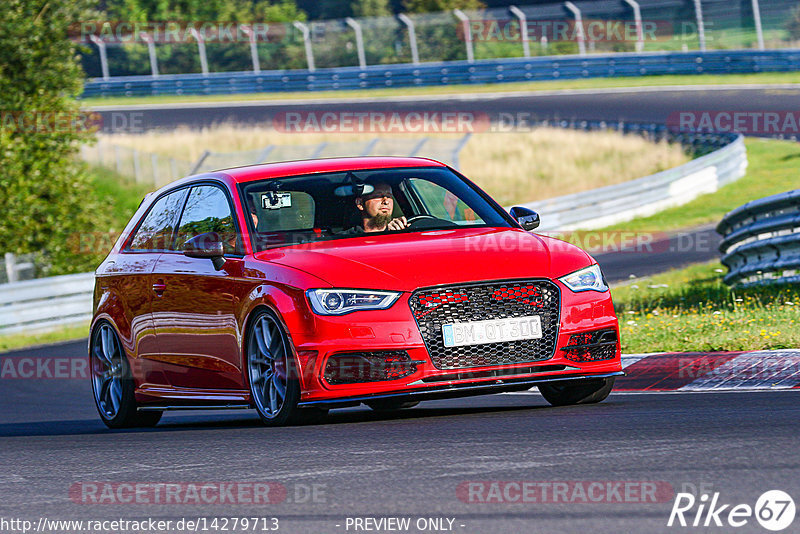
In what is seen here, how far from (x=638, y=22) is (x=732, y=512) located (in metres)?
41.4

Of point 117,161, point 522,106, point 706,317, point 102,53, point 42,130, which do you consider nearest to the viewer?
point 706,317

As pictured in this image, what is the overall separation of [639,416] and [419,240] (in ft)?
5.51

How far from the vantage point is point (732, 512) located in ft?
15.5

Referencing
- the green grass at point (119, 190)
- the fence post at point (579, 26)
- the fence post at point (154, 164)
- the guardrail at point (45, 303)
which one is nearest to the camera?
the guardrail at point (45, 303)

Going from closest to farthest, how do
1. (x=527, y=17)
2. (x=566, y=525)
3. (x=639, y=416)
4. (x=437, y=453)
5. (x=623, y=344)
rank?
1. (x=566, y=525)
2. (x=437, y=453)
3. (x=639, y=416)
4. (x=623, y=344)
5. (x=527, y=17)

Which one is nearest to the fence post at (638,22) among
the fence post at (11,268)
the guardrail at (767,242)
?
the fence post at (11,268)

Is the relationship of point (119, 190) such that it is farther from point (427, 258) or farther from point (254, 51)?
point (427, 258)

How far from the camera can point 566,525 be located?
474 centimetres

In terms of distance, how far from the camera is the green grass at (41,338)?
19484 millimetres

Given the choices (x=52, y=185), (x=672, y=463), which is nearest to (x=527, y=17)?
(x=52, y=185)

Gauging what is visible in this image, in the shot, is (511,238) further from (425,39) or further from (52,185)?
(425,39)

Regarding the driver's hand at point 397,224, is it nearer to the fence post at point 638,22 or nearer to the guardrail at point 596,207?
the guardrail at point 596,207

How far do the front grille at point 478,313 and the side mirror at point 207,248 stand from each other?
145 cm

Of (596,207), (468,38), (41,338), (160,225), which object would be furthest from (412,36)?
(160,225)
